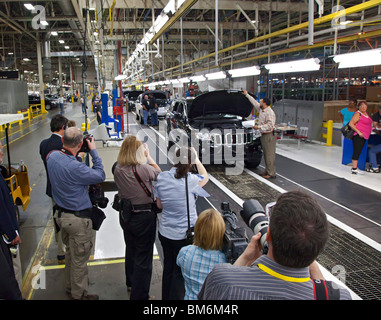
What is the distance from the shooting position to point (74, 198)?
3305 mm

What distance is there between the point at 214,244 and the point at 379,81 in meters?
18.6

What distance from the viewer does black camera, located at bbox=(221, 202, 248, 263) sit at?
78.6 inches

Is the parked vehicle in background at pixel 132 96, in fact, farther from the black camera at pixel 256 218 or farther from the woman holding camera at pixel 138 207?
the black camera at pixel 256 218

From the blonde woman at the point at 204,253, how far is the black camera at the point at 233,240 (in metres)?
0.06

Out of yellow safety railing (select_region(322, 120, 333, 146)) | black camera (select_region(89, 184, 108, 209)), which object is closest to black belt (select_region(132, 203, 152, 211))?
black camera (select_region(89, 184, 108, 209))

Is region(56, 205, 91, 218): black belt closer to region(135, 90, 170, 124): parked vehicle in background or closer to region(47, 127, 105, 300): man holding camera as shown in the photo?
region(47, 127, 105, 300): man holding camera

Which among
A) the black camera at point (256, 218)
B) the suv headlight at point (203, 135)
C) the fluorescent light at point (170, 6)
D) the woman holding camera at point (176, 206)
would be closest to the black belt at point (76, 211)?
Result: the woman holding camera at point (176, 206)

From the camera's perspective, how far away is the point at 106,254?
14.9ft

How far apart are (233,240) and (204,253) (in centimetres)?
28

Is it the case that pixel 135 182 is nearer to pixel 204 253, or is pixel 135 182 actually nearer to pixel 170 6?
pixel 204 253

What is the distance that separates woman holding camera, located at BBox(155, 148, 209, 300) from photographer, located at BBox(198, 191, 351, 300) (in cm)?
162

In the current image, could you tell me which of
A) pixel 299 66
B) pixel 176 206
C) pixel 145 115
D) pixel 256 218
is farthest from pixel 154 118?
pixel 256 218
